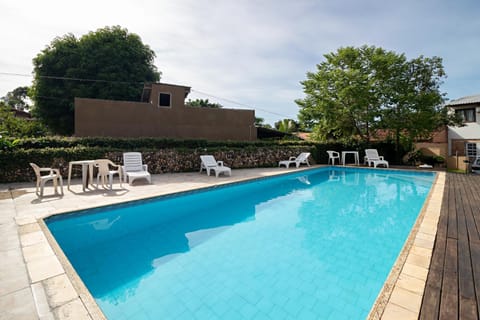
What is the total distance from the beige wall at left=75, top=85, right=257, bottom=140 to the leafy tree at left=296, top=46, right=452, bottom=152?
19.1 ft

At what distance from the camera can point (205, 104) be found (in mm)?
38656

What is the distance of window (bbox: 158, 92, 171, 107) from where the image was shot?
1489 centimetres

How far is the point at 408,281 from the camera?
2.24 m

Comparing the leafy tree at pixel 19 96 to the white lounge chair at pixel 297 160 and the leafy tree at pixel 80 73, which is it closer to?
the leafy tree at pixel 80 73

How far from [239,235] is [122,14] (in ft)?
29.5

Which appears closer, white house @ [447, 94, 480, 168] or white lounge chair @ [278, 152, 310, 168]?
white lounge chair @ [278, 152, 310, 168]

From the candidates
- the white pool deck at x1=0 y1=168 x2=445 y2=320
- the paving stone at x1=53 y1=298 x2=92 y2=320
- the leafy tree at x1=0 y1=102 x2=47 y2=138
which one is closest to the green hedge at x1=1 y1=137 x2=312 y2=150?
the white pool deck at x1=0 y1=168 x2=445 y2=320

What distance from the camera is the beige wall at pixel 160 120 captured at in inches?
516

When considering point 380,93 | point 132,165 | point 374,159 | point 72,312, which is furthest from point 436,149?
point 72,312

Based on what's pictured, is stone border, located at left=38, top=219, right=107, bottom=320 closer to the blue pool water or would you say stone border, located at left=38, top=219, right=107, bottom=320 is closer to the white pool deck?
the white pool deck

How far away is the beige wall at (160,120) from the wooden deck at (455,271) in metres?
13.9

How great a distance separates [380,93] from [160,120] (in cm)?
1436

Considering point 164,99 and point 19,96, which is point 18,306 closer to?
point 164,99

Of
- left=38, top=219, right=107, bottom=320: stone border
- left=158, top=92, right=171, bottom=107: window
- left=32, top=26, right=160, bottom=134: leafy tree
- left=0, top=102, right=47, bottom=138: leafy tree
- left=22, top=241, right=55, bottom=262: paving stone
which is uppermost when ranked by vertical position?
left=32, top=26, right=160, bottom=134: leafy tree
